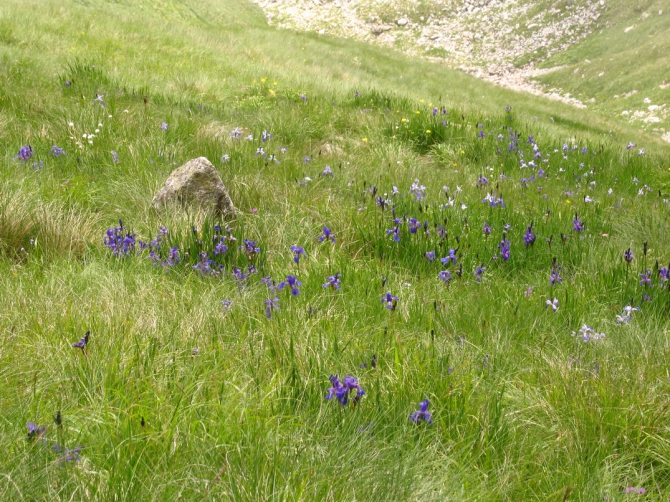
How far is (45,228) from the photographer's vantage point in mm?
3410

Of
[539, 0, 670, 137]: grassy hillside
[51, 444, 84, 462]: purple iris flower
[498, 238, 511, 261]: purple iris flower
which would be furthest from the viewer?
[539, 0, 670, 137]: grassy hillside

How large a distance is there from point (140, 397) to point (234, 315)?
2.57ft

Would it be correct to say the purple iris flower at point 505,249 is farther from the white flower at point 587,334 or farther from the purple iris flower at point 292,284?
the purple iris flower at point 292,284

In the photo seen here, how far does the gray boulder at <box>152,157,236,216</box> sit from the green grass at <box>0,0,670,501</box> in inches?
6.0

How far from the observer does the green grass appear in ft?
5.48

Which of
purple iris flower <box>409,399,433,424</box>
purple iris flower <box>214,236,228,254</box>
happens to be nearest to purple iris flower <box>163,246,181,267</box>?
purple iris flower <box>214,236,228,254</box>

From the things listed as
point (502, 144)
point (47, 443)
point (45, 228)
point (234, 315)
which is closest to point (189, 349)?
point (234, 315)

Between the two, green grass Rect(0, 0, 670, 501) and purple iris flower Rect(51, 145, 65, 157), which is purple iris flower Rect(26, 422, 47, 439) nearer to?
green grass Rect(0, 0, 670, 501)

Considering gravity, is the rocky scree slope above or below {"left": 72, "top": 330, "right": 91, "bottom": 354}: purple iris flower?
above

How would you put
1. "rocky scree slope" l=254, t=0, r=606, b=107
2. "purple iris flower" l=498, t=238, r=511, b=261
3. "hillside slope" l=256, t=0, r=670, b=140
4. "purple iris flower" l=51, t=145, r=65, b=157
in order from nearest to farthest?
"purple iris flower" l=498, t=238, r=511, b=261, "purple iris flower" l=51, t=145, r=65, b=157, "hillside slope" l=256, t=0, r=670, b=140, "rocky scree slope" l=254, t=0, r=606, b=107

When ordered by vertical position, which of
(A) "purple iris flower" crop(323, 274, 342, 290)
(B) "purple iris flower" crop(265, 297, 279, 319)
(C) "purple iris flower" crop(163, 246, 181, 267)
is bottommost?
A: (C) "purple iris flower" crop(163, 246, 181, 267)

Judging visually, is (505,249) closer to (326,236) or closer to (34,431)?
(326,236)

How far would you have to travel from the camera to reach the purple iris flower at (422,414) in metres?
1.90

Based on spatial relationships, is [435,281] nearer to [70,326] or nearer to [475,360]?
[475,360]
